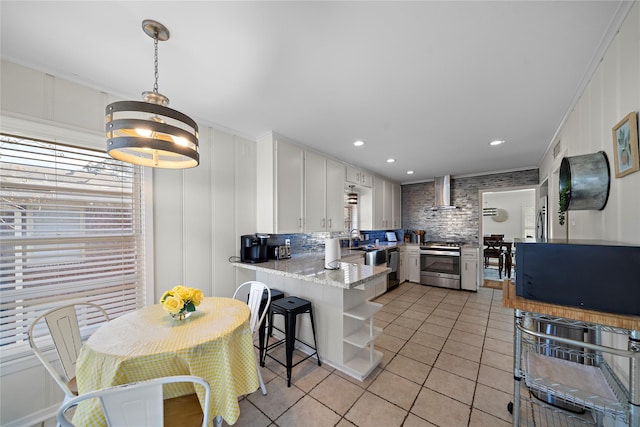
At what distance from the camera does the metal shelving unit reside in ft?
3.28

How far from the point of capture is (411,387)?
1940 mm

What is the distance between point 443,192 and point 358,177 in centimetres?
240

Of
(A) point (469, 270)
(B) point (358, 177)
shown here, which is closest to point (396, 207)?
(B) point (358, 177)

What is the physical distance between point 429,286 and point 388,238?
1410mm

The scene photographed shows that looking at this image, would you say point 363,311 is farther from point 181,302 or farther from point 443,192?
point 443,192

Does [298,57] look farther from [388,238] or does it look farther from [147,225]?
[388,238]

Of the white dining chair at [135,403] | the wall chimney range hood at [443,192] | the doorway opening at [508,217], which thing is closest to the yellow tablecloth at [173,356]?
the white dining chair at [135,403]

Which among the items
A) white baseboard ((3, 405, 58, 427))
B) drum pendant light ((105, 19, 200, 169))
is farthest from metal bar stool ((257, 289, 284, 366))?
drum pendant light ((105, 19, 200, 169))

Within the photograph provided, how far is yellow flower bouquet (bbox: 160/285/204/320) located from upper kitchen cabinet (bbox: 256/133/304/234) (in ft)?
4.64

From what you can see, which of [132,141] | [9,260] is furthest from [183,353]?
[9,260]

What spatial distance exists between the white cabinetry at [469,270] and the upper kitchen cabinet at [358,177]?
8.17 feet

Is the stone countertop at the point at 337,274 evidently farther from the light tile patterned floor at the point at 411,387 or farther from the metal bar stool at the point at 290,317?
the light tile patterned floor at the point at 411,387

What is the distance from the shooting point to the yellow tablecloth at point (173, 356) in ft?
3.61

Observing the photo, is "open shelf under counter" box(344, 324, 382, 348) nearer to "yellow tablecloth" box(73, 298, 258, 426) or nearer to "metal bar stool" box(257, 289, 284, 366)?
"metal bar stool" box(257, 289, 284, 366)
